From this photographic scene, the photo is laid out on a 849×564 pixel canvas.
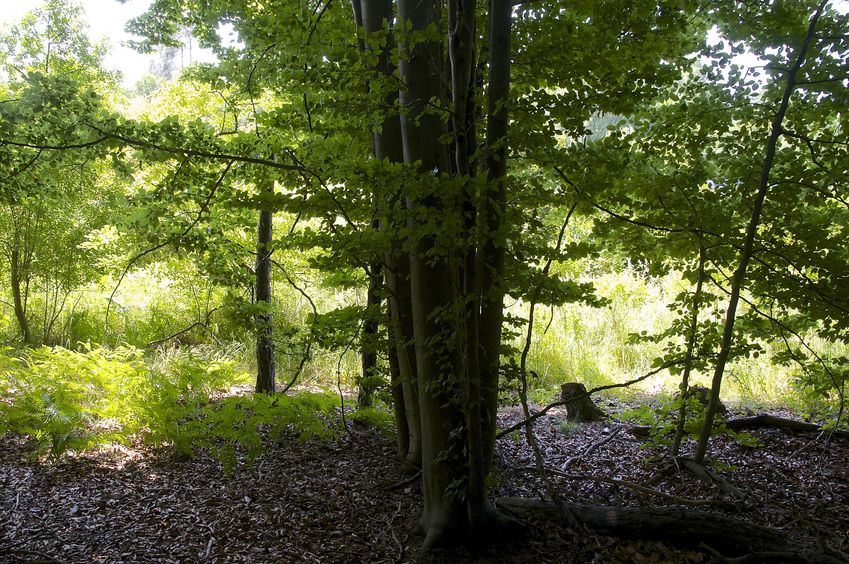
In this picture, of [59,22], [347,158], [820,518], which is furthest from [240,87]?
[59,22]

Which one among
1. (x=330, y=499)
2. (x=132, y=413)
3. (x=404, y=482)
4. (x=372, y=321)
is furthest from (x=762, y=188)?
(x=132, y=413)

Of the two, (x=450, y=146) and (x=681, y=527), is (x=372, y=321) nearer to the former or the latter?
(x=450, y=146)

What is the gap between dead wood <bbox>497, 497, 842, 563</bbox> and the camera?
254 cm

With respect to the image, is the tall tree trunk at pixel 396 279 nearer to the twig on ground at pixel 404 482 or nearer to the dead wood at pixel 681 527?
the twig on ground at pixel 404 482

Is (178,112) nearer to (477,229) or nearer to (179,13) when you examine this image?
(179,13)

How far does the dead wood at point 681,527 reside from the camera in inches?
100.0

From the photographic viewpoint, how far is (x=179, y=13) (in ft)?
16.5

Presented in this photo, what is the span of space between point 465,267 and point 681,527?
1.66 metres

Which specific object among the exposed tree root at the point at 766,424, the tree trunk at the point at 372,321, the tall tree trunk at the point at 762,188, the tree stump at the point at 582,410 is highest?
the tall tree trunk at the point at 762,188

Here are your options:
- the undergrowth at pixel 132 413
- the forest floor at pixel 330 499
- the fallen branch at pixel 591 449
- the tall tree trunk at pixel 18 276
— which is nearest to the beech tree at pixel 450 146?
the forest floor at pixel 330 499

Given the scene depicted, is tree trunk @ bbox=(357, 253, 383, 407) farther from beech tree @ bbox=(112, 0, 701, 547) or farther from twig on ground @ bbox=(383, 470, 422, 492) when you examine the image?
twig on ground @ bbox=(383, 470, 422, 492)

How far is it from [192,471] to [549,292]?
272cm

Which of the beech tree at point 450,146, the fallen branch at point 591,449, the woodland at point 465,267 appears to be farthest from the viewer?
the fallen branch at point 591,449

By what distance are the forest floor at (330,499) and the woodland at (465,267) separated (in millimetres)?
21
